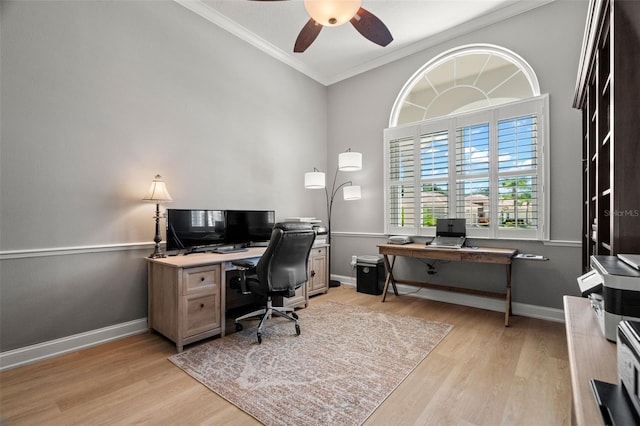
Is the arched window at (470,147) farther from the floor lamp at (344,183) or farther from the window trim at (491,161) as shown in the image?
the floor lamp at (344,183)

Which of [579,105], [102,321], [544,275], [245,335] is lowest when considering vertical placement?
[245,335]

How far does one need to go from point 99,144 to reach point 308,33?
6.69ft

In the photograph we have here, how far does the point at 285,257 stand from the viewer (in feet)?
8.62

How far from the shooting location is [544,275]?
3.04 meters

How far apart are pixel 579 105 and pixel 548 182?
76 cm

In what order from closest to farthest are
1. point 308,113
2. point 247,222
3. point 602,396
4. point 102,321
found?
point 602,396
point 102,321
point 247,222
point 308,113

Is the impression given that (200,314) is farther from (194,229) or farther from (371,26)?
(371,26)

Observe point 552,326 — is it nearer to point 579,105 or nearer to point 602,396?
point 579,105

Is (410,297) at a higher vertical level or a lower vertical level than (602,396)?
lower

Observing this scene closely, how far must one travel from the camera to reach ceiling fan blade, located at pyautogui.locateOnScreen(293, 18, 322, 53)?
2250mm

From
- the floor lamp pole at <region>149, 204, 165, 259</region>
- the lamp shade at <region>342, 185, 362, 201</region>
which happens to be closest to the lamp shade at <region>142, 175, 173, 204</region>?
the floor lamp pole at <region>149, 204, 165, 259</region>

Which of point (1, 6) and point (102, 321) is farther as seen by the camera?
point (102, 321)

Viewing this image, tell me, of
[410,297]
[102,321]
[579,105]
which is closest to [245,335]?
[102,321]

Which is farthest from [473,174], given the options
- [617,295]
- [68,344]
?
[68,344]
